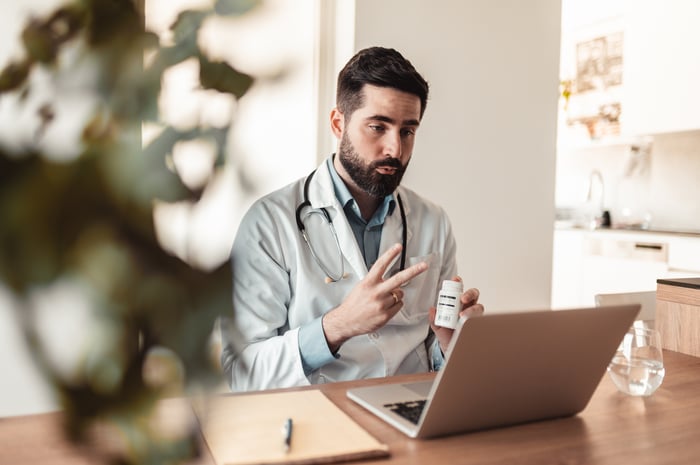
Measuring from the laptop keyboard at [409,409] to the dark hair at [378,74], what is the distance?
94 cm

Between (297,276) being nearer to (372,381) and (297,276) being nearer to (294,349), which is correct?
(294,349)

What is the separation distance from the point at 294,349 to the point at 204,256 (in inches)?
47.0

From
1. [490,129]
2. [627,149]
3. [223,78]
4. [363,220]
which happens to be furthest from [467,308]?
[627,149]

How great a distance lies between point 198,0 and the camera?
16 centimetres

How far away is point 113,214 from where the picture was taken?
0.52 feet

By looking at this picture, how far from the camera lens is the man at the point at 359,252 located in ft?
4.38

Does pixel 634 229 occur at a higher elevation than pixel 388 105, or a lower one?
lower

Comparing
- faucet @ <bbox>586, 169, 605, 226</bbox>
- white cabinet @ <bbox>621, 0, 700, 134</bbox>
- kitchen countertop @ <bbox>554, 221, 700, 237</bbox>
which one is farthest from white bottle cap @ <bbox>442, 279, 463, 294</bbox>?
faucet @ <bbox>586, 169, 605, 226</bbox>

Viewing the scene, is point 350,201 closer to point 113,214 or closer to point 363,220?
point 363,220

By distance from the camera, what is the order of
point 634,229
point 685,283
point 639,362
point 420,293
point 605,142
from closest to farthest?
point 639,362 < point 685,283 < point 420,293 < point 634,229 < point 605,142

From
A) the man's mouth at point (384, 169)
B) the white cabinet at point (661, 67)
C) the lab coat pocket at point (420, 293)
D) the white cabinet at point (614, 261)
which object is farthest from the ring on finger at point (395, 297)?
the white cabinet at point (661, 67)

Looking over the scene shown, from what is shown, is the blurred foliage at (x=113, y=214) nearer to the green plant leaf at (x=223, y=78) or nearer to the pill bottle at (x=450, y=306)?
the green plant leaf at (x=223, y=78)

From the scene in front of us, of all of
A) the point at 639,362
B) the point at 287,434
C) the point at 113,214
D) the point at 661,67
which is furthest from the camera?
the point at 661,67

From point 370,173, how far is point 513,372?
96cm
